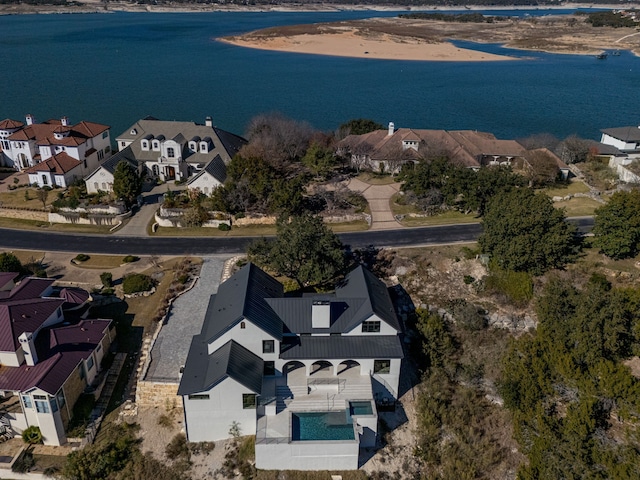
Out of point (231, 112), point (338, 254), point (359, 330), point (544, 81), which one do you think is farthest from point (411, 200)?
point (544, 81)

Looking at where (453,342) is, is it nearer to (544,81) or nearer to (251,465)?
(251,465)

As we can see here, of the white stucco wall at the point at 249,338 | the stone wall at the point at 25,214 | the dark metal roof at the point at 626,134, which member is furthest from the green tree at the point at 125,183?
the dark metal roof at the point at 626,134

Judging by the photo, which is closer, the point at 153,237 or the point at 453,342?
the point at 453,342

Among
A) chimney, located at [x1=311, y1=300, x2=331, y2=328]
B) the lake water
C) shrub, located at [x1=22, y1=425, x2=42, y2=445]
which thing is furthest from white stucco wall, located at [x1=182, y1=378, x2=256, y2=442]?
the lake water

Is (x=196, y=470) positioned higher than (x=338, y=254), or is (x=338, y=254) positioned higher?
(x=338, y=254)

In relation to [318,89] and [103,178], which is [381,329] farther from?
[318,89]

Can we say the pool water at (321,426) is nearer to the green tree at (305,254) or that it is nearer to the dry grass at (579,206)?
the green tree at (305,254)
